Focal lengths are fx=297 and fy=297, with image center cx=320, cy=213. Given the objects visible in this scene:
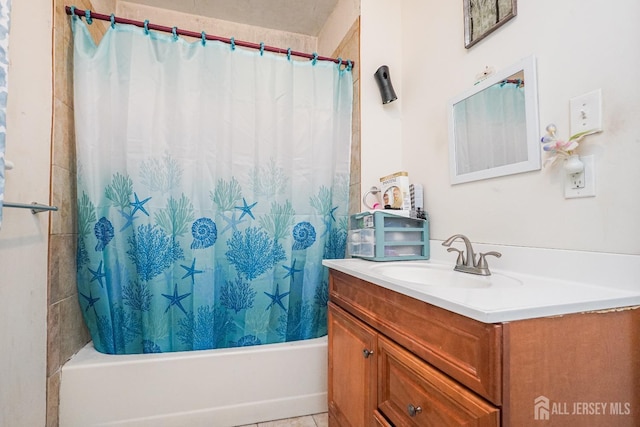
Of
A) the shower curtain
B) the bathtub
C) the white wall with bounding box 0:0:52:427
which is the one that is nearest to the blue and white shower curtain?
the white wall with bounding box 0:0:52:427

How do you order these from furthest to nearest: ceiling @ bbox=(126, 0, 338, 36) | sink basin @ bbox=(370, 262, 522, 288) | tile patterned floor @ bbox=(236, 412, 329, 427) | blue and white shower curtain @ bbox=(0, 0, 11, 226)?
ceiling @ bbox=(126, 0, 338, 36), tile patterned floor @ bbox=(236, 412, 329, 427), sink basin @ bbox=(370, 262, 522, 288), blue and white shower curtain @ bbox=(0, 0, 11, 226)

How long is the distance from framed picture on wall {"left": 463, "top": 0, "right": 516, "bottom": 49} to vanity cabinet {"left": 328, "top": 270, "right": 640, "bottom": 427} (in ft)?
3.38

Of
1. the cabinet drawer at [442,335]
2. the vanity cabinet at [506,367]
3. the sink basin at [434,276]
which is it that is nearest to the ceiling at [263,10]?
the sink basin at [434,276]

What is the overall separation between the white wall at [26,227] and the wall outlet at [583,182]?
1750 millimetres

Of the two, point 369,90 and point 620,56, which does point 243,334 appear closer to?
point 369,90

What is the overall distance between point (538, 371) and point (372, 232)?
32.4 inches

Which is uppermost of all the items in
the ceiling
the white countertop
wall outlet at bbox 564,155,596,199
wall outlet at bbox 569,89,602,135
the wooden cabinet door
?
the ceiling

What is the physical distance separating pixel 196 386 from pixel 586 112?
1.85 metres

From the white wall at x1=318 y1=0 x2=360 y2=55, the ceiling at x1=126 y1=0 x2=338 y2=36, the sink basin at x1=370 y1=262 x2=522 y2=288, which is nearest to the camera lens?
the sink basin at x1=370 y1=262 x2=522 y2=288

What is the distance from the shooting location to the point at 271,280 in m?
1.61

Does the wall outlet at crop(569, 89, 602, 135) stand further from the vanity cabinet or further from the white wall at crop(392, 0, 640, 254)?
the vanity cabinet

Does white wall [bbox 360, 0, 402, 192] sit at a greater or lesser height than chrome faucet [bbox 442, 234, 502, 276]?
greater

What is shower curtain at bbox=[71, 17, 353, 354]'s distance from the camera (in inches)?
55.4

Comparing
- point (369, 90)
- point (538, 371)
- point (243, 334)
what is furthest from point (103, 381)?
point (369, 90)
